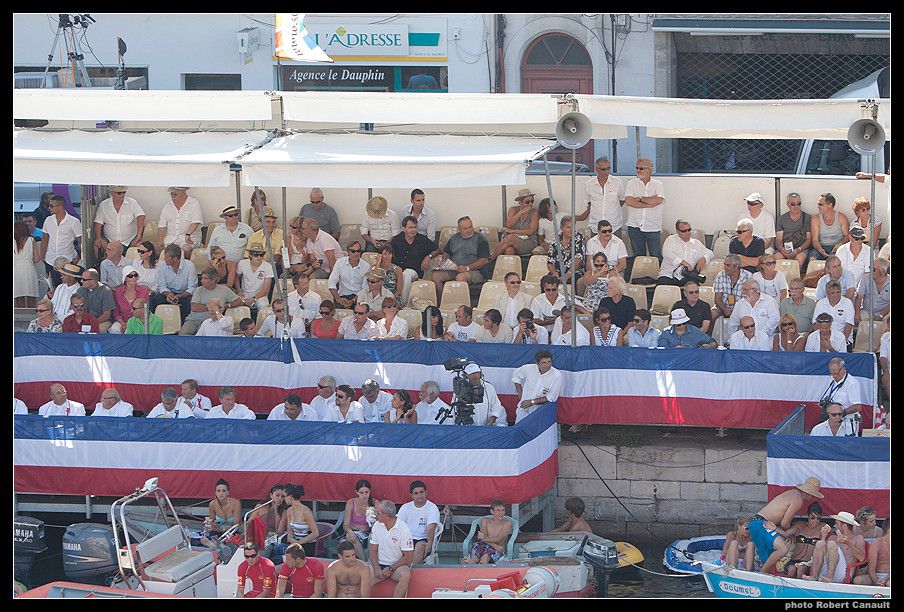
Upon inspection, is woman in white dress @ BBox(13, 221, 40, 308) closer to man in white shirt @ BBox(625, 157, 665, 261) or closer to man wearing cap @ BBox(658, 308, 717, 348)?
man in white shirt @ BBox(625, 157, 665, 261)

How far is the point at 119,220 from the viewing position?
2053cm

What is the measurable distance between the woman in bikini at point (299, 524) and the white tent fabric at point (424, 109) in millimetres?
4170

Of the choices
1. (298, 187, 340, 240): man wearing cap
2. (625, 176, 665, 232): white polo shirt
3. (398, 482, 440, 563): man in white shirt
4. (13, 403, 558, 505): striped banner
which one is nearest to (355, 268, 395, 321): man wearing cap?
(298, 187, 340, 240): man wearing cap

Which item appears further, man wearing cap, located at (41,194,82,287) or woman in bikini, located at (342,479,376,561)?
man wearing cap, located at (41,194,82,287)

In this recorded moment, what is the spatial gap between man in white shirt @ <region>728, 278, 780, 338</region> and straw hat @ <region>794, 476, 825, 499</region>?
94.5 inches

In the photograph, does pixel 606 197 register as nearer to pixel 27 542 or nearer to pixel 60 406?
pixel 60 406

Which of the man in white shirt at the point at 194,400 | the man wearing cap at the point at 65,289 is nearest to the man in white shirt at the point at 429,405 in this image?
→ the man in white shirt at the point at 194,400

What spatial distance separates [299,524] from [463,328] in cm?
311

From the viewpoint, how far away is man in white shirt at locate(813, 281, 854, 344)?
1689 cm

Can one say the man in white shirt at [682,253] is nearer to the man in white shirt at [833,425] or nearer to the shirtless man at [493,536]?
the man in white shirt at [833,425]

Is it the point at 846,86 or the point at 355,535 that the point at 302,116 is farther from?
the point at 846,86

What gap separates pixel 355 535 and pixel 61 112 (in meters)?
5.91

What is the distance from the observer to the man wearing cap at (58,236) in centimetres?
2008

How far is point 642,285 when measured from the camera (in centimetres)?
1873
